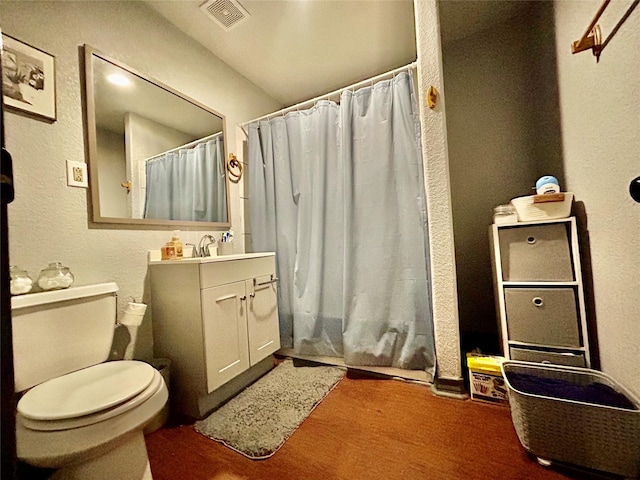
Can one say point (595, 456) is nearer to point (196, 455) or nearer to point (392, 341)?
point (392, 341)

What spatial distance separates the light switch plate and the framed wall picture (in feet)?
0.65

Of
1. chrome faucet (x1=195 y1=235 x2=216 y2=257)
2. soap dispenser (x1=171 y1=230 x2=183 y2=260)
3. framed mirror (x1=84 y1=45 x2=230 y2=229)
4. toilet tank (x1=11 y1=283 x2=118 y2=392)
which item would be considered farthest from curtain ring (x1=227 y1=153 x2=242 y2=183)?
toilet tank (x1=11 y1=283 x2=118 y2=392)

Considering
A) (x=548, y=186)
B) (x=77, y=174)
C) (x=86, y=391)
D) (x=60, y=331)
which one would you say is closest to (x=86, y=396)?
(x=86, y=391)

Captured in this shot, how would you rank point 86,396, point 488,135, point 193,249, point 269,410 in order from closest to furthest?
point 86,396
point 269,410
point 193,249
point 488,135

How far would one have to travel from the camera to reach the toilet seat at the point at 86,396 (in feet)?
2.37

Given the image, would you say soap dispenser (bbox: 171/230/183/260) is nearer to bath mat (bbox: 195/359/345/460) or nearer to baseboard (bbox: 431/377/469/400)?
bath mat (bbox: 195/359/345/460)

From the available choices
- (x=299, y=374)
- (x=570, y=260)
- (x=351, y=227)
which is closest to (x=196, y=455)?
(x=299, y=374)

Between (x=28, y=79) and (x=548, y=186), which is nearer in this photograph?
(x=28, y=79)

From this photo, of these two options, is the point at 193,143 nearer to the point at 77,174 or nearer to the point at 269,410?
the point at 77,174

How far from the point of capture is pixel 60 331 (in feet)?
3.25

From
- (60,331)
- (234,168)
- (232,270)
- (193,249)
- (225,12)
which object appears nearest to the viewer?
(60,331)

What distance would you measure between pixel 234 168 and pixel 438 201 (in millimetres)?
1529

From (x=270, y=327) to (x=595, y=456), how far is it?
153cm

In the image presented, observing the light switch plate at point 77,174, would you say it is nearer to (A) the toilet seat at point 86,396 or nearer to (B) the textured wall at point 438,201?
(A) the toilet seat at point 86,396
